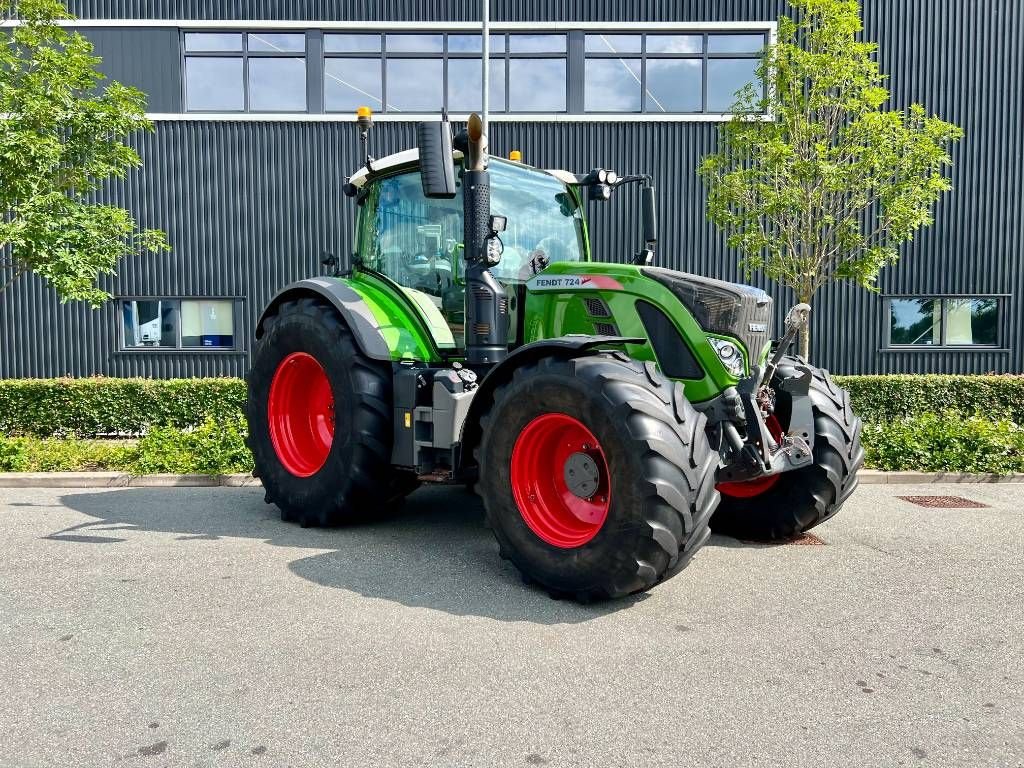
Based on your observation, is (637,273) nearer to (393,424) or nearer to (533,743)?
(393,424)

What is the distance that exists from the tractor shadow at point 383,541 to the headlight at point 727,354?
1.46 m

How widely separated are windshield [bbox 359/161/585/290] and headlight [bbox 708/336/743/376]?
5.29 feet

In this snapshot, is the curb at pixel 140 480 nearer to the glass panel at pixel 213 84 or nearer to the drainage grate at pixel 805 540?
the drainage grate at pixel 805 540

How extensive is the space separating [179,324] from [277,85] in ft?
16.2

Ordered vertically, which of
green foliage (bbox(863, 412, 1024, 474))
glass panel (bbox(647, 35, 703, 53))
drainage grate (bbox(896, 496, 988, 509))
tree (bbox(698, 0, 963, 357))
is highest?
glass panel (bbox(647, 35, 703, 53))

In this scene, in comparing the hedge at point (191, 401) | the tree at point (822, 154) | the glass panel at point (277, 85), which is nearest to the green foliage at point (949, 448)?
the hedge at point (191, 401)

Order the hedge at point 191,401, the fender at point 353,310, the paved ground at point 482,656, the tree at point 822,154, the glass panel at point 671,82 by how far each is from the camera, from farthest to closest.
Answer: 1. the glass panel at point 671,82
2. the hedge at point 191,401
3. the tree at point 822,154
4. the fender at point 353,310
5. the paved ground at point 482,656

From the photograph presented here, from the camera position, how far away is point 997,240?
605 inches

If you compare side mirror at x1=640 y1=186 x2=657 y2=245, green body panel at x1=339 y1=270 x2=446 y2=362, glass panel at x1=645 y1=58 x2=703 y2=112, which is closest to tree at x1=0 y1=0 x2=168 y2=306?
green body panel at x1=339 y1=270 x2=446 y2=362

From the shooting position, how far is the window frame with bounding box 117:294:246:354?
603 inches

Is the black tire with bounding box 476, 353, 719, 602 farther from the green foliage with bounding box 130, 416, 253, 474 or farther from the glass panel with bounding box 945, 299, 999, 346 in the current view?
the glass panel with bounding box 945, 299, 999, 346

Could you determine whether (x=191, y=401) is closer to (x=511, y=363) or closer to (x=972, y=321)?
(x=511, y=363)

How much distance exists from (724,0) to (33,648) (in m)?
15.4

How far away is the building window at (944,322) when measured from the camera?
15.5 m
